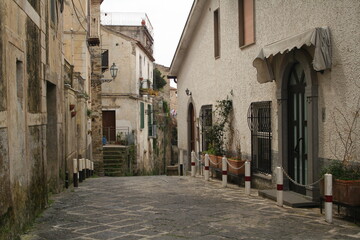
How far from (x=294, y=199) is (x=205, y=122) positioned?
8.07 m

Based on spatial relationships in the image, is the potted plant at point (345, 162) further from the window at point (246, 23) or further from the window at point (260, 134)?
the window at point (246, 23)

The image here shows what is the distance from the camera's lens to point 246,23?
12.8 meters

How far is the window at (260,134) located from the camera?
11.2 m

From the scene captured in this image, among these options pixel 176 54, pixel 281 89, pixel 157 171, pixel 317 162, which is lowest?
pixel 157 171

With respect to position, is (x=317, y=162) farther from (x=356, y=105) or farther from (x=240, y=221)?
(x=240, y=221)

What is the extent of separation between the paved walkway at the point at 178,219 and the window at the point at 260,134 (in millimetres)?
1258

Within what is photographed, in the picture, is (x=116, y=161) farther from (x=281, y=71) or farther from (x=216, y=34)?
(x=281, y=71)

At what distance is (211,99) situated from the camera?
16266 millimetres

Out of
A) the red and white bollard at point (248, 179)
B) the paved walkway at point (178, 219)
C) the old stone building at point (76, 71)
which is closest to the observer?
the paved walkway at point (178, 219)

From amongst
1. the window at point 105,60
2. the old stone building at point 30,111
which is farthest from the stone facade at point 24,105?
the window at point 105,60

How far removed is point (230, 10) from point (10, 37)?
8.90 m

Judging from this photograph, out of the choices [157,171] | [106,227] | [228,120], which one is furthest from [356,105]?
[157,171]

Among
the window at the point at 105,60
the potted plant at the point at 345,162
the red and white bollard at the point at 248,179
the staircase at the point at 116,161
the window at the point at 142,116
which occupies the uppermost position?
the window at the point at 105,60

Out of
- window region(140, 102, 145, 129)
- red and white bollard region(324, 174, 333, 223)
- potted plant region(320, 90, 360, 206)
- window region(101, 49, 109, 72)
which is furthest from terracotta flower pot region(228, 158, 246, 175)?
window region(140, 102, 145, 129)
